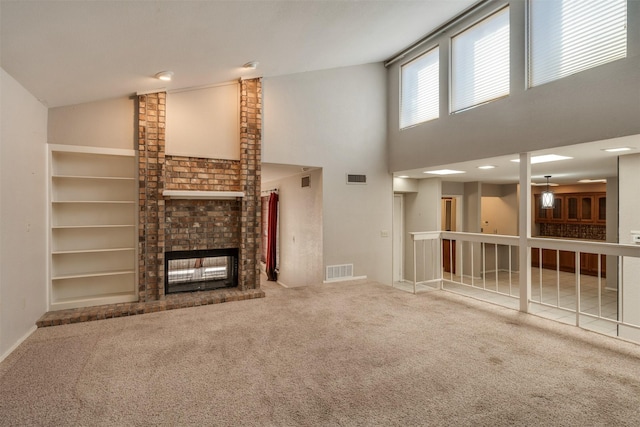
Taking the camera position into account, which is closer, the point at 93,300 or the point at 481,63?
the point at 93,300

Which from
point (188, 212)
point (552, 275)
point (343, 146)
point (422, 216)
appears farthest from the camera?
point (552, 275)

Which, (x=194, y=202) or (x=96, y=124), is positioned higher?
(x=96, y=124)

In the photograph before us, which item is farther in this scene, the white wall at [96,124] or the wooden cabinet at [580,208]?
the wooden cabinet at [580,208]

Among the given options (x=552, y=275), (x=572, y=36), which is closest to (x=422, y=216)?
(x=552, y=275)

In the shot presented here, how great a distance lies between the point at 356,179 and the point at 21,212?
4533 mm

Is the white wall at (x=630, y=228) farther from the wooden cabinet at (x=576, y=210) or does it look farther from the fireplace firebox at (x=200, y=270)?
the fireplace firebox at (x=200, y=270)

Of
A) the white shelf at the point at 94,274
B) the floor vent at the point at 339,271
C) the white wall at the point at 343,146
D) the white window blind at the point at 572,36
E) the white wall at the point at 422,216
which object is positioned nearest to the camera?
the white window blind at the point at 572,36

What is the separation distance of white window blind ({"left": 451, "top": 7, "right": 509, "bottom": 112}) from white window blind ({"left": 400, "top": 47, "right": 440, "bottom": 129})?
35cm

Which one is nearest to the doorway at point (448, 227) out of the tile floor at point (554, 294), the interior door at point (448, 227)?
the interior door at point (448, 227)

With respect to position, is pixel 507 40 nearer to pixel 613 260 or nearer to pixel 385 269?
pixel 385 269

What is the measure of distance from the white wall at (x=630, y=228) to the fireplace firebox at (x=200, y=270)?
5.47 m

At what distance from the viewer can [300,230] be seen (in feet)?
21.5

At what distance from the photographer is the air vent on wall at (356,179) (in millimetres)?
5949

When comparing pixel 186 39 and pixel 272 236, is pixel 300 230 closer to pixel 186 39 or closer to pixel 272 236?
pixel 272 236
